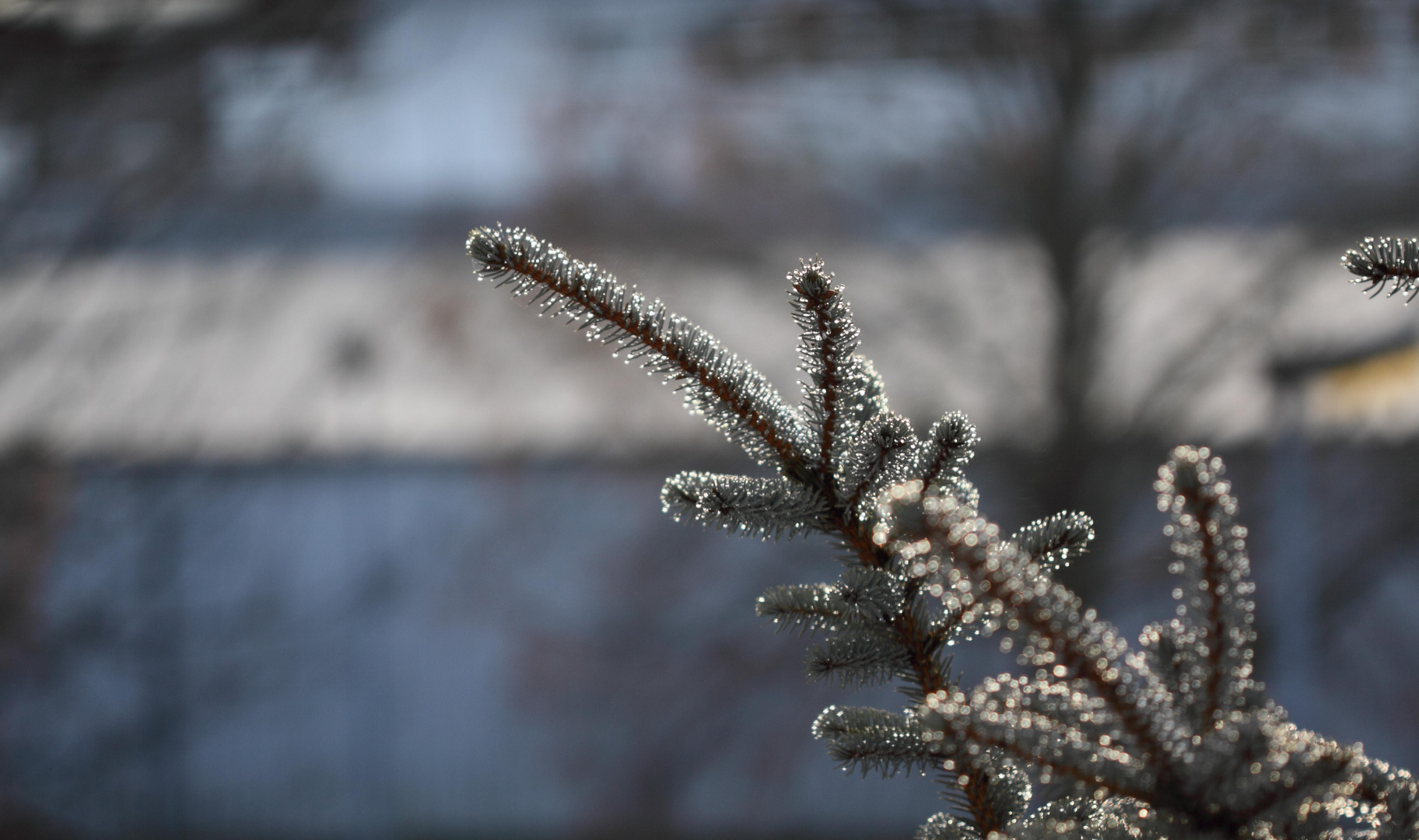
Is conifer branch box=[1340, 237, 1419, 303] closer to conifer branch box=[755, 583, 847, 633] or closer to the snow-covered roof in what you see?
conifer branch box=[755, 583, 847, 633]

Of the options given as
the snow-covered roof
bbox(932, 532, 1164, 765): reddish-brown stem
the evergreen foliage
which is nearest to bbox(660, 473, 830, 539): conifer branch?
the evergreen foliage

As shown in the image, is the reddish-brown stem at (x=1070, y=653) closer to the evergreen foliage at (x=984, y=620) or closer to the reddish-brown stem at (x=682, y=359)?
the evergreen foliage at (x=984, y=620)

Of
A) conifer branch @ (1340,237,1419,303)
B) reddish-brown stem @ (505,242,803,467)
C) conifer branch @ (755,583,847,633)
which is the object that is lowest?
conifer branch @ (755,583,847,633)

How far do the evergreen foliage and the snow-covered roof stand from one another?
1.73 metres

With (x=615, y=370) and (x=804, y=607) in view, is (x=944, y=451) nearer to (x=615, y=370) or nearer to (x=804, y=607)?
(x=804, y=607)

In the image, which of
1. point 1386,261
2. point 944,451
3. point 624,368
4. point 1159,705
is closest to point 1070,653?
point 1159,705

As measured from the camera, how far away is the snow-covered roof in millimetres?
2072

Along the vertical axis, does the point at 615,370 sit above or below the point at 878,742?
above

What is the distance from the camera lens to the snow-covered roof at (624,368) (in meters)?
2.07

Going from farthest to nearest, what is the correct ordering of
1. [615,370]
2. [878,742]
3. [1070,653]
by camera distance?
[615,370], [878,742], [1070,653]

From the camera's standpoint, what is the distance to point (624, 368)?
217cm

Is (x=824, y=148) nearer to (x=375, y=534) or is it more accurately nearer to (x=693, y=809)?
(x=375, y=534)

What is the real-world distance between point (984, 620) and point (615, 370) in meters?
1.90

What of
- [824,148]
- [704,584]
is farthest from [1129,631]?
[824,148]
